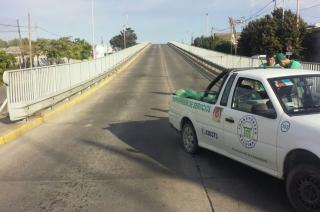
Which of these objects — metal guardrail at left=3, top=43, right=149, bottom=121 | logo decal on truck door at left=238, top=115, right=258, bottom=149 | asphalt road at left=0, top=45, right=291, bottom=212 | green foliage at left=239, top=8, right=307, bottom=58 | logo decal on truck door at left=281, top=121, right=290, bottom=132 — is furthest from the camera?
green foliage at left=239, top=8, right=307, bottom=58

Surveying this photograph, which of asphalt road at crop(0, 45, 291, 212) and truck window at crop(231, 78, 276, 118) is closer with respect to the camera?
asphalt road at crop(0, 45, 291, 212)

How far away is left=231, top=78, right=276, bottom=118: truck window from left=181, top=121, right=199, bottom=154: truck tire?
5.30 feet

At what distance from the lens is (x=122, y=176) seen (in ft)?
24.3

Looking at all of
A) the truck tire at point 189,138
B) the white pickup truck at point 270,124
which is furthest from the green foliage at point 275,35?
the white pickup truck at point 270,124

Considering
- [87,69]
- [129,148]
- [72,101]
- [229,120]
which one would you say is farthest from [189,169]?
[87,69]

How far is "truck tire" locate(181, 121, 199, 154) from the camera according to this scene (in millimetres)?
8680

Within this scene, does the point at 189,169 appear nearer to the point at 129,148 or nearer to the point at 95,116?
the point at 129,148

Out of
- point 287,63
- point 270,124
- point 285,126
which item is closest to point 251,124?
point 270,124

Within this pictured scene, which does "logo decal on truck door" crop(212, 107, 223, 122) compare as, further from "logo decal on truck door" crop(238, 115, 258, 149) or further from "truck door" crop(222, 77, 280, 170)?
"logo decal on truck door" crop(238, 115, 258, 149)

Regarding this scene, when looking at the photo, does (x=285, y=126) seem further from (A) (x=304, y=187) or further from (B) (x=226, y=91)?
(B) (x=226, y=91)

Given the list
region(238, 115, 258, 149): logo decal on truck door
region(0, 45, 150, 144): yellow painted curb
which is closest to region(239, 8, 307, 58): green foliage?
region(0, 45, 150, 144): yellow painted curb

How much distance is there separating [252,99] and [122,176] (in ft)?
7.62

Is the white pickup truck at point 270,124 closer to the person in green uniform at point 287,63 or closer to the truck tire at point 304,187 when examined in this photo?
the truck tire at point 304,187

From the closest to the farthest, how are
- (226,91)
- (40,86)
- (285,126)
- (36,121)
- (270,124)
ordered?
(285,126)
(270,124)
(226,91)
(36,121)
(40,86)
